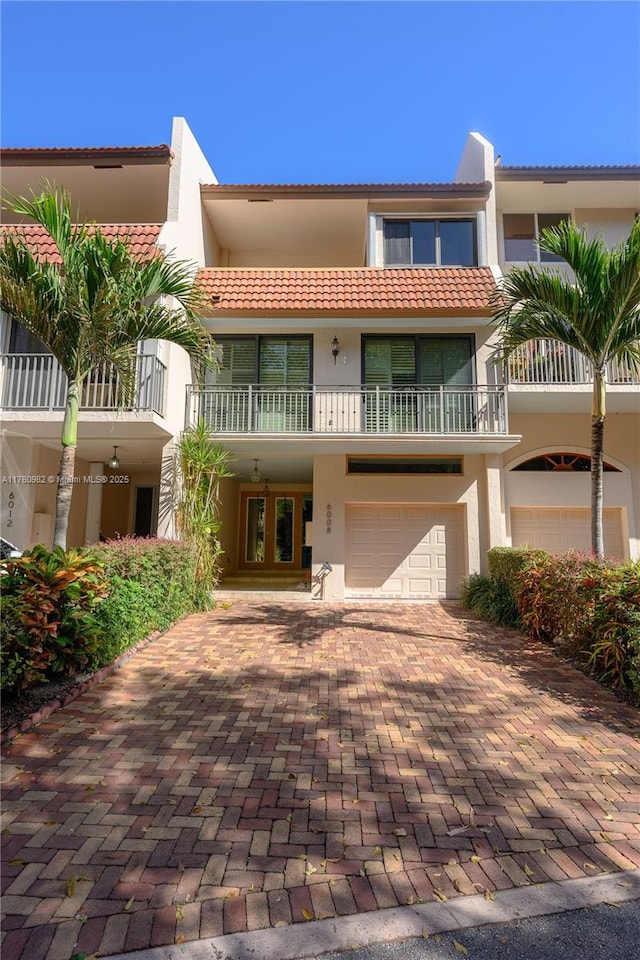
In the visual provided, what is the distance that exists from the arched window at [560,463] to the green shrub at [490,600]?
3.30 metres

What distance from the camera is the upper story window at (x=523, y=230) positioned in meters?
13.2

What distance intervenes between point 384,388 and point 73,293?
24.4ft

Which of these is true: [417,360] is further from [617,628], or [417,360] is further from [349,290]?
[617,628]

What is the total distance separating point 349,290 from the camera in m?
11.7

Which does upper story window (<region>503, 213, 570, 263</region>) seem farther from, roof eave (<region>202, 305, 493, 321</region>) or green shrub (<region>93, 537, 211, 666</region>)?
green shrub (<region>93, 537, 211, 666</region>)

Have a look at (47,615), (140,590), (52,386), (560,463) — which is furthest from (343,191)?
(47,615)

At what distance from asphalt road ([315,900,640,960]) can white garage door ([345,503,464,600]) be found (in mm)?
9232

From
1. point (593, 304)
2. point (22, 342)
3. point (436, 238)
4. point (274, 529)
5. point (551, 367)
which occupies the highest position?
point (436, 238)

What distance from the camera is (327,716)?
459cm

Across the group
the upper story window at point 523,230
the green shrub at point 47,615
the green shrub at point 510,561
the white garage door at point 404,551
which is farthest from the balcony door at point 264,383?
the upper story window at point 523,230

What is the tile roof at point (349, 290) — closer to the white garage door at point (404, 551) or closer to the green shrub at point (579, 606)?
the white garage door at point (404, 551)

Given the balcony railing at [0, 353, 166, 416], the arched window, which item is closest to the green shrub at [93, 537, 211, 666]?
the balcony railing at [0, 353, 166, 416]

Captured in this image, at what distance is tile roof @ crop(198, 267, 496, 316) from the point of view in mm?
11180

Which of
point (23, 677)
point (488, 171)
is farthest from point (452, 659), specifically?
point (488, 171)
